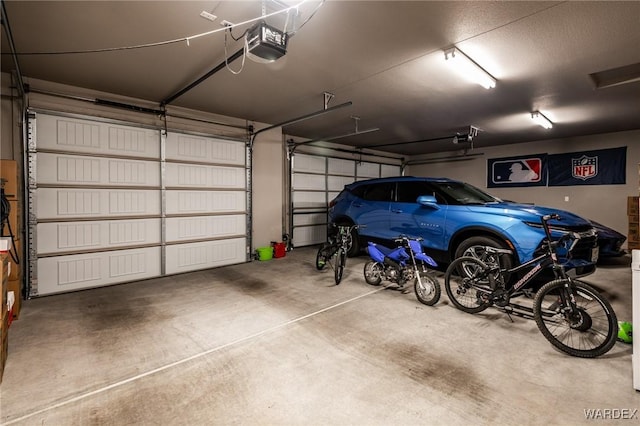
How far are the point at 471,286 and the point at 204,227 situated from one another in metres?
4.44

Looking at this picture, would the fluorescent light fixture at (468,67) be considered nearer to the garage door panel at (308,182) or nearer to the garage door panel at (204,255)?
the garage door panel at (308,182)

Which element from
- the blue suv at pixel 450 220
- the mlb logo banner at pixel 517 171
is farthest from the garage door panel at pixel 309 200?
the mlb logo banner at pixel 517 171

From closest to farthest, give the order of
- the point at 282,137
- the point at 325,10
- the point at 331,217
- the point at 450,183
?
the point at 325,10
the point at 450,183
the point at 331,217
the point at 282,137

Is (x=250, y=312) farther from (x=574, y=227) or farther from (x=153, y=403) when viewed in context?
(x=574, y=227)

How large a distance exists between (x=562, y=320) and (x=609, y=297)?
5.82 feet

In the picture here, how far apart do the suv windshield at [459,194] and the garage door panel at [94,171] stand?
467 cm

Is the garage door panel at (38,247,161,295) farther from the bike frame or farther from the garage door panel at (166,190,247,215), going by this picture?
the bike frame

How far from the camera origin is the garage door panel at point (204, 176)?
5.05 meters

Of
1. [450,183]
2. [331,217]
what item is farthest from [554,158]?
[331,217]

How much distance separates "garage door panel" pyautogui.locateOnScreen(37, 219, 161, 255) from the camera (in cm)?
396

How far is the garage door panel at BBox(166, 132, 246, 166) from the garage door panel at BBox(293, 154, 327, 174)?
1.75 m

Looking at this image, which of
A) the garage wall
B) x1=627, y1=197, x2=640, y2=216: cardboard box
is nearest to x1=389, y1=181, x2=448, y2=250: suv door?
x1=627, y1=197, x2=640, y2=216: cardboard box

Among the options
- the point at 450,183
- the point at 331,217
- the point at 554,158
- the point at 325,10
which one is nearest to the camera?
the point at 325,10

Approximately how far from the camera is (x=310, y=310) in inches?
132
